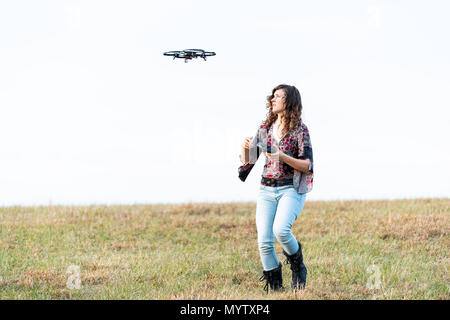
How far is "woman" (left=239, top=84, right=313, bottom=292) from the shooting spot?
7.34 metres

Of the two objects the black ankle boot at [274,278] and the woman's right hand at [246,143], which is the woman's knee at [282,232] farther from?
the woman's right hand at [246,143]

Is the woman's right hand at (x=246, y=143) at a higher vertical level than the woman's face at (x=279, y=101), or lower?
lower

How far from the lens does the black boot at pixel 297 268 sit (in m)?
7.80

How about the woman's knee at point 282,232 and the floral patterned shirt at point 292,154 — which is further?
the floral patterned shirt at point 292,154

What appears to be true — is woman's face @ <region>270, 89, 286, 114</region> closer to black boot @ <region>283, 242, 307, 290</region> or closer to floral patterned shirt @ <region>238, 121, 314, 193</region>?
Result: floral patterned shirt @ <region>238, 121, 314, 193</region>

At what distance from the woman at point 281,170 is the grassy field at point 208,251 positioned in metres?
0.76

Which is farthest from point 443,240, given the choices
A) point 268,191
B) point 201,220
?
point 268,191

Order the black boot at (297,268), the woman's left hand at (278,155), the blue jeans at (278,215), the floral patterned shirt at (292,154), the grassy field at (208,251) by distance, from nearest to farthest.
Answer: the woman's left hand at (278,155)
the blue jeans at (278,215)
the floral patterned shirt at (292,154)
the black boot at (297,268)
the grassy field at (208,251)

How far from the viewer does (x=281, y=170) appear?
746 cm

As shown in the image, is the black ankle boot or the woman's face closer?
the woman's face

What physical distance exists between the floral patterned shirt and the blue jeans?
15 centimetres

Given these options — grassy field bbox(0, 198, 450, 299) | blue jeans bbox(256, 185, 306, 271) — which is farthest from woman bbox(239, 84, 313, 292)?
grassy field bbox(0, 198, 450, 299)

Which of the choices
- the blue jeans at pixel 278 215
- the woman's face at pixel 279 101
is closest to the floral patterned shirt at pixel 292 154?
the blue jeans at pixel 278 215

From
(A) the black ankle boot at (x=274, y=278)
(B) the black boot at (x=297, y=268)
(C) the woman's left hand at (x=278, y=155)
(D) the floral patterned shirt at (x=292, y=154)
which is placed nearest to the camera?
(C) the woman's left hand at (x=278, y=155)
